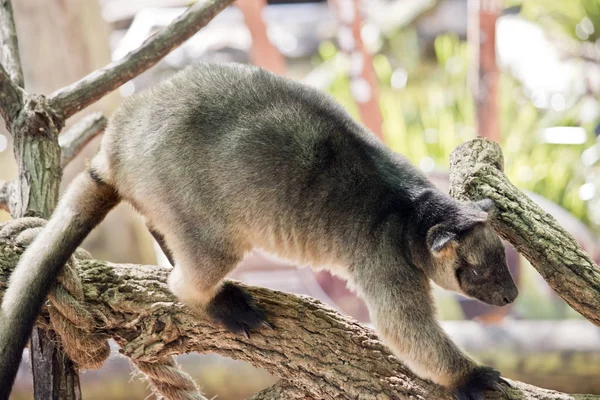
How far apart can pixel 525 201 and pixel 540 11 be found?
4.51 meters

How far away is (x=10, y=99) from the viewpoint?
2.82 meters

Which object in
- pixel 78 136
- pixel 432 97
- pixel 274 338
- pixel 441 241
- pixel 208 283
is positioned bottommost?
pixel 274 338

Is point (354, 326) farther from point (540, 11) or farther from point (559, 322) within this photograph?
point (540, 11)

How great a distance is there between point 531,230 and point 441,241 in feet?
1.27

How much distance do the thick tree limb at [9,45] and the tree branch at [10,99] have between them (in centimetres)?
14

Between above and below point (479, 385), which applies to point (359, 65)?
above

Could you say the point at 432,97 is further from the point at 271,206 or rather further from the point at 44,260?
the point at 44,260

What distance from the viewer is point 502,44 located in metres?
6.95

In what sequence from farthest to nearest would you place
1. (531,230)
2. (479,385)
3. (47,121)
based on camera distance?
(47,121) < (531,230) < (479,385)

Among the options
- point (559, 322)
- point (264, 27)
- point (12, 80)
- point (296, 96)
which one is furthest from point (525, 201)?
point (264, 27)

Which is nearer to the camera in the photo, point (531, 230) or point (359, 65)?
point (531, 230)

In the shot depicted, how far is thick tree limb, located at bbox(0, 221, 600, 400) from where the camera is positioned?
2334mm

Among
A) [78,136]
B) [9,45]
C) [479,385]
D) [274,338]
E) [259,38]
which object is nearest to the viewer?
[479,385]

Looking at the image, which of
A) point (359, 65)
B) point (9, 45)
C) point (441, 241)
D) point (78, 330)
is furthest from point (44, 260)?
point (359, 65)
